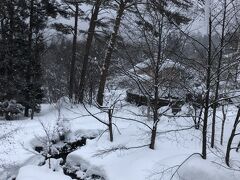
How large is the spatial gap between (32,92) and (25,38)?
12.6 feet

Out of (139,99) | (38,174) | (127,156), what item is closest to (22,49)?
(139,99)

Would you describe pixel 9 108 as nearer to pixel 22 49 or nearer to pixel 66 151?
pixel 22 49

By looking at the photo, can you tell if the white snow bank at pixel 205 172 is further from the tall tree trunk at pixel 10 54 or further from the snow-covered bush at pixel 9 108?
the tall tree trunk at pixel 10 54

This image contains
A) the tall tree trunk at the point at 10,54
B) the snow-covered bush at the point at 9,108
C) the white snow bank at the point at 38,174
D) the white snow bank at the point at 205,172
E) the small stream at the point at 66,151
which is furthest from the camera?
the tall tree trunk at the point at 10,54

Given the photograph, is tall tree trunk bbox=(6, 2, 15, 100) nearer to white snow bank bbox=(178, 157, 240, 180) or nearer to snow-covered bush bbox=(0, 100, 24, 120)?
snow-covered bush bbox=(0, 100, 24, 120)

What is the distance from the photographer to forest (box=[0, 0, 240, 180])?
13.3 m

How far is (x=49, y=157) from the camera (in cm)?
1892

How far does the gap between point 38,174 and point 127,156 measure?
4032mm

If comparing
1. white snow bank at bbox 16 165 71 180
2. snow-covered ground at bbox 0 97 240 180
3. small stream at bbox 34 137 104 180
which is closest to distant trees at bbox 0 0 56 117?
snow-covered ground at bbox 0 97 240 180

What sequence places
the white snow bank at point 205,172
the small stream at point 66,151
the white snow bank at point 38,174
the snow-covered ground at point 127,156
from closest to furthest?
the white snow bank at point 205,172
the snow-covered ground at point 127,156
the white snow bank at point 38,174
the small stream at point 66,151

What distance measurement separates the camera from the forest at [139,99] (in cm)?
1333

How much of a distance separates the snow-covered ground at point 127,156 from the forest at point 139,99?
0.04 metres

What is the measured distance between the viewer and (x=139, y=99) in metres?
25.9

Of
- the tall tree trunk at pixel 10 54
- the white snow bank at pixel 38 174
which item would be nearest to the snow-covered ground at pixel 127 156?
the white snow bank at pixel 38 174
